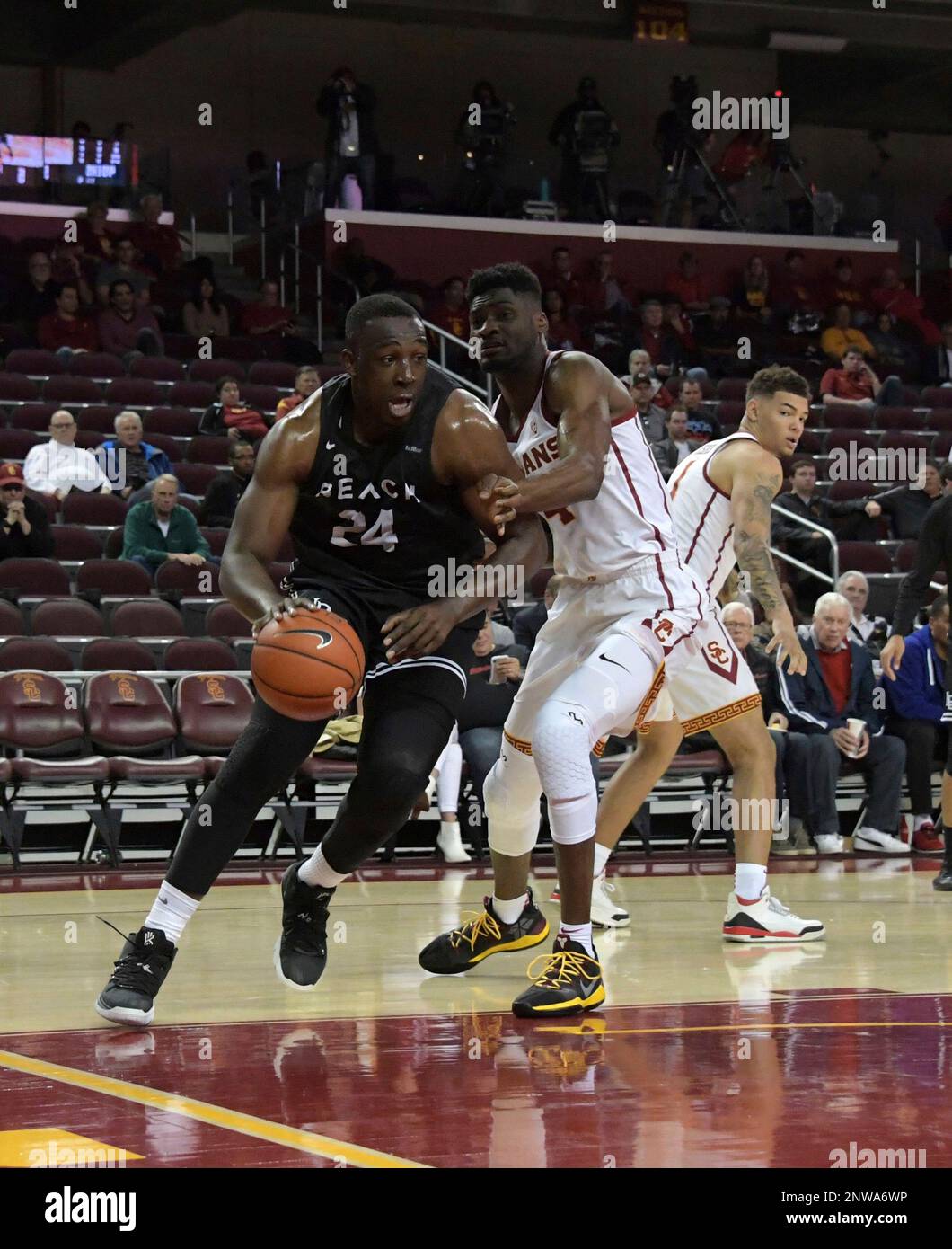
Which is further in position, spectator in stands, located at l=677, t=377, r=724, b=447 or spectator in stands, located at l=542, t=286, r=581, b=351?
spectator in stands, located at l=542, t=286, r=581, b=351

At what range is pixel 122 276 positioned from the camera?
1561 cm

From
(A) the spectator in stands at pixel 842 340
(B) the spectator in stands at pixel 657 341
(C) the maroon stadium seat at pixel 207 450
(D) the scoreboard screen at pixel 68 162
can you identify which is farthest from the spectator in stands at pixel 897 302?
(C) the maroon stadium seat at pixel 207 450

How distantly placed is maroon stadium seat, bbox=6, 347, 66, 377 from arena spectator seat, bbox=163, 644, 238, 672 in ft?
16.7

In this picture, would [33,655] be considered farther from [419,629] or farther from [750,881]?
[419,629]

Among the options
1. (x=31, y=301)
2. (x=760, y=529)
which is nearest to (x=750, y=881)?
(x=760, y=529)

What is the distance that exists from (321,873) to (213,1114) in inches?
58.6

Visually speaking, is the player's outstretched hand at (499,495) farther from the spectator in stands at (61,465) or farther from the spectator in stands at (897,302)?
the spectator in stands at (897,302)

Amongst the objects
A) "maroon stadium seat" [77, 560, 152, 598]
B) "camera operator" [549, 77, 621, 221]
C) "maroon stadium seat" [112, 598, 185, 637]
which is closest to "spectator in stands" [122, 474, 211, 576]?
"maroon stadium seat" [77, 560, 152, 598]

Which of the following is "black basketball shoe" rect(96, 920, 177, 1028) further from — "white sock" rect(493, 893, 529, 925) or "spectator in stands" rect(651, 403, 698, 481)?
"spectator in stands" rect(651, 403, 698, 481)

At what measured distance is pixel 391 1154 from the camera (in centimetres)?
279

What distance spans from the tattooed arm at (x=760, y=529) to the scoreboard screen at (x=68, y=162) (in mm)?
13491

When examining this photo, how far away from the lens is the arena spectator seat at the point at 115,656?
Answer: 9.75 m

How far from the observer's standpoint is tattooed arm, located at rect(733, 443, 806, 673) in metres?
6.07

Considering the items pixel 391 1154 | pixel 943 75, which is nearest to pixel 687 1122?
pixel 391 1154
